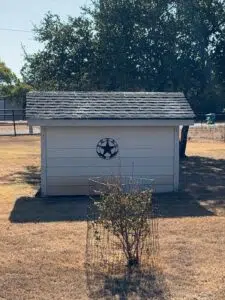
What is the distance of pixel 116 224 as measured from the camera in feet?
25.0

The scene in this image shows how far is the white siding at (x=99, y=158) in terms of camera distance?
1433 centimetres

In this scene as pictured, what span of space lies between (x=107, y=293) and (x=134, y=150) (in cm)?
802

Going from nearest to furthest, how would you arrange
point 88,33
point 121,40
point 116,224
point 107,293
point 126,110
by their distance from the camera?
point 107,293, point 116,224, point 126,110, point 121,40, point 88,33

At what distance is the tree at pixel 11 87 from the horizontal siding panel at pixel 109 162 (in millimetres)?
41383

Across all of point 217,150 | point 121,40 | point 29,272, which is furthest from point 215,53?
point 29,272

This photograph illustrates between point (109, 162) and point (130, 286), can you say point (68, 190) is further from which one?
point (130, 286)

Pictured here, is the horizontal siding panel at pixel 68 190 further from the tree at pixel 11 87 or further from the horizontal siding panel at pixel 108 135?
the tree at pixel 11 87

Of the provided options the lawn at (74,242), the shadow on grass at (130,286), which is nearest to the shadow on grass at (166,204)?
the lawn at (74,242)

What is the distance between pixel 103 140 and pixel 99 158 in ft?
1.64

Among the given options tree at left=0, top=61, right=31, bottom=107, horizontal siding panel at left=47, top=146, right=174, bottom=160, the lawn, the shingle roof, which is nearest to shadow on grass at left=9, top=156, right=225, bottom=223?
the lawn

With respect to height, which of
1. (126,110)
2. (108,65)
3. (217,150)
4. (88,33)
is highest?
(88,33)

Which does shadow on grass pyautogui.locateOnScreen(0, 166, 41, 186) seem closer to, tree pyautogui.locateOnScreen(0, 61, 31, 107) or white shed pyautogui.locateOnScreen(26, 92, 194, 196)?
white shed pyautogui.locateOnScreen(26, 92, 194, 196)

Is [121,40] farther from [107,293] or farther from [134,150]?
[107,293]

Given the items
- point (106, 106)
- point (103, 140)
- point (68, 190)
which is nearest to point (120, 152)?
point (103, 140)
